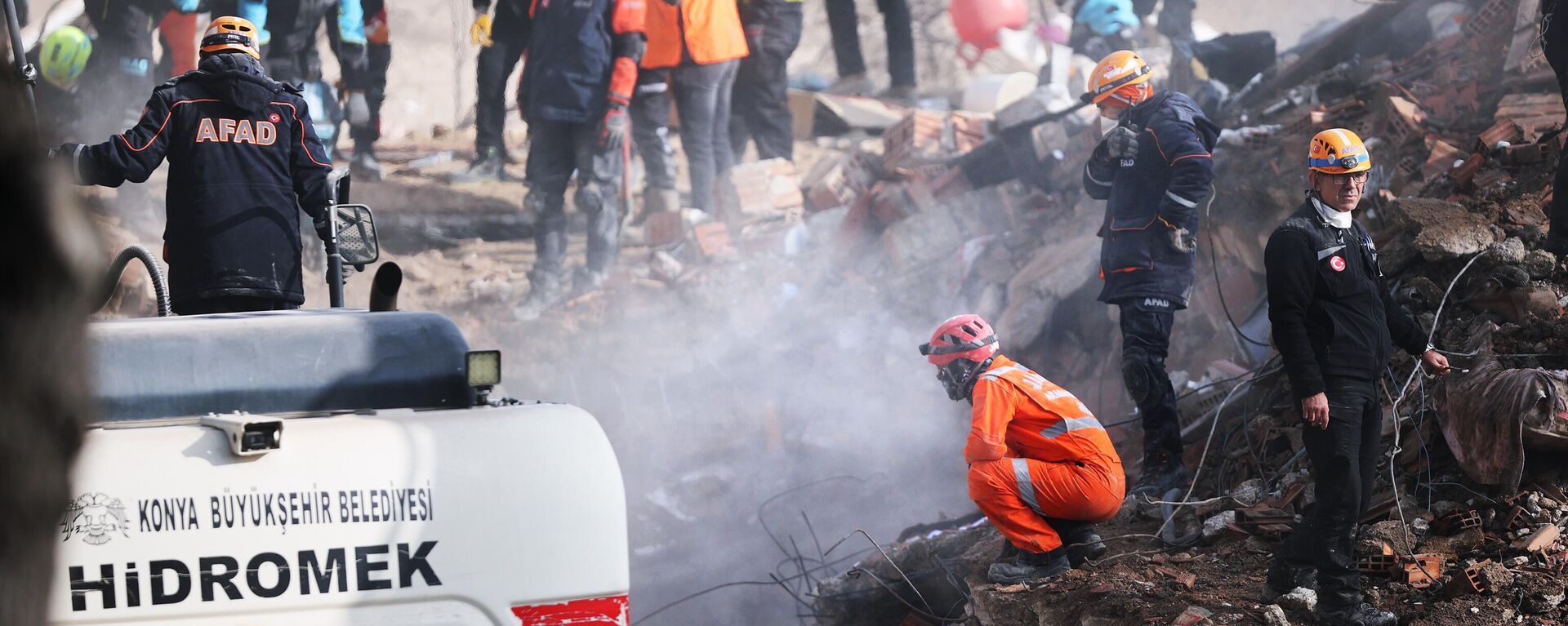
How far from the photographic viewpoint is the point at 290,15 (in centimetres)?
1064

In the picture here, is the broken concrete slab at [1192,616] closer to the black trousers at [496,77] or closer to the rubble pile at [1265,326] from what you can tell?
the rubble pile at [1265,326]

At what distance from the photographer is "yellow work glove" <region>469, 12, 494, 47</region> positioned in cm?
1145

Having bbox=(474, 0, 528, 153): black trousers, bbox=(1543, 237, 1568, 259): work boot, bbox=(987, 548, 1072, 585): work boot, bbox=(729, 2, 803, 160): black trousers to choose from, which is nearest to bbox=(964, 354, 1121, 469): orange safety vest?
bbox=(987, 548, 1072, 585): work boot

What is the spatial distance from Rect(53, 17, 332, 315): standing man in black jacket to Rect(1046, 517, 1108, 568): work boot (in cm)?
299

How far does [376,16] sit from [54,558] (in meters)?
10.1

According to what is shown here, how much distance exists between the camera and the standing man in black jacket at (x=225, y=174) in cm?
425

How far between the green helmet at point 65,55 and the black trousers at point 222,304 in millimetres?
7657

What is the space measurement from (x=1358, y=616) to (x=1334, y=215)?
52.9 inches

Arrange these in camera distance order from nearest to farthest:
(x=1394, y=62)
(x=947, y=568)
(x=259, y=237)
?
(x=259, y=237)
(x=947, y=568)
(x=1394, y=62)

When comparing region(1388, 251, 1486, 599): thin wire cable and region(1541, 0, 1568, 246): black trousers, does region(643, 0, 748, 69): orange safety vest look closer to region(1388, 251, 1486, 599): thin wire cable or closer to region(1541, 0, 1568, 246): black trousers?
region(1541, 0, 1568, 246): black trousers

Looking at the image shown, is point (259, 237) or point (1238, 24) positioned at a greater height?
point (1238, 24)

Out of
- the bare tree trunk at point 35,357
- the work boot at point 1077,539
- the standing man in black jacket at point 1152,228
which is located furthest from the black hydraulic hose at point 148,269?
the standing man in black jacket at point 1152,228

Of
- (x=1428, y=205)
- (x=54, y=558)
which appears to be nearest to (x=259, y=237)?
(x=54, y=558)

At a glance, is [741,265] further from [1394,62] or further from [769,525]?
[1394,62]
